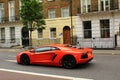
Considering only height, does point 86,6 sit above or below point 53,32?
above

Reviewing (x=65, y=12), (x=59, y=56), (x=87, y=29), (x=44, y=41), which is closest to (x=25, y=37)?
(x=44, y=41)

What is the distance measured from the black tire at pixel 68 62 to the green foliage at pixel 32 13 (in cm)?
1910

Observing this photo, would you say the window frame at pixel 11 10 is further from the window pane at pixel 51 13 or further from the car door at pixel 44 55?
the car door at pixel 44 55

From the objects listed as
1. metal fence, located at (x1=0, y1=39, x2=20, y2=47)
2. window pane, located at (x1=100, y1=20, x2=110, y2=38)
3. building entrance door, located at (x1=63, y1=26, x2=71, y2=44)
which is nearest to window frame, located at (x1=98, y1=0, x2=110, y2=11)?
window pane, located at (x1=100, y1=20, x2=110, y2=38)

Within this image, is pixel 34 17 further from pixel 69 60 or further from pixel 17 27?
pixel 69 60

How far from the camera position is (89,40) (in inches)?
1212

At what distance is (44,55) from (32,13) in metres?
18.2

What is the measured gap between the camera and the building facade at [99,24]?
95.3 ft

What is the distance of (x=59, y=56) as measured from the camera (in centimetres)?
1352

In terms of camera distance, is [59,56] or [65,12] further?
[65,12]

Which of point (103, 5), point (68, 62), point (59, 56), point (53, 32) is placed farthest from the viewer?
point (53, 32)

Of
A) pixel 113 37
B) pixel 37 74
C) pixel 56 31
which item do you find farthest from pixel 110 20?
pixel 37 74

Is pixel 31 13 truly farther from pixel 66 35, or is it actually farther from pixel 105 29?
pixel 105 29

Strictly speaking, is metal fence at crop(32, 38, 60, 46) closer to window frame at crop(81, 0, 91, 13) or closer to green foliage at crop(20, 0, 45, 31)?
green foliage at crop(20, 0, 45, 31)
